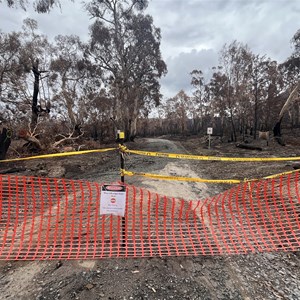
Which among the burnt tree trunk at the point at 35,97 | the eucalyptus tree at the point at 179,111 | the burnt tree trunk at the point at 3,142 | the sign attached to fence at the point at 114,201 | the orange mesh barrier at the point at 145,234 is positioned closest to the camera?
the sign attached to fence at the point at 114,201

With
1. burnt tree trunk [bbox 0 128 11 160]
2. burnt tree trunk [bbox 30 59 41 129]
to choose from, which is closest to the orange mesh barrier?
burnt tree trunk [bbox 0 128 11 160]

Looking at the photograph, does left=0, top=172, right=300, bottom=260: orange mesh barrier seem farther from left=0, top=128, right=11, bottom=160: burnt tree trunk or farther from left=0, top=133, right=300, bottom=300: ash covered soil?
left=0, top=128, right=11, bottom=160: burnt tree trunk

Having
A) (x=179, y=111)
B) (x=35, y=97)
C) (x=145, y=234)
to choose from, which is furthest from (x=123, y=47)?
(x=179, y=111)

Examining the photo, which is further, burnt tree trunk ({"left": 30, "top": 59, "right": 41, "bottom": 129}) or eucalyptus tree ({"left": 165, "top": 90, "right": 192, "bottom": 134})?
eucalyptus tree ({"left": 165, "top": 90, "right": 192, "bottom": 134})

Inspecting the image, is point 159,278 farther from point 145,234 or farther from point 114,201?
point 114,201

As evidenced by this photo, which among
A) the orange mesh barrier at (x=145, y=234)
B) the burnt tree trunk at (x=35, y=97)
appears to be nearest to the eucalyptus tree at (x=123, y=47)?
the burnt tree trunk at (x=35, y=97)

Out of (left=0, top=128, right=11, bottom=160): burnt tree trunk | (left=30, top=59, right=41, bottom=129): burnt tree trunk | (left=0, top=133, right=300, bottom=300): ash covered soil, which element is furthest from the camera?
(left=30, top=59, right=41, bottom=129): burnt tree trunk

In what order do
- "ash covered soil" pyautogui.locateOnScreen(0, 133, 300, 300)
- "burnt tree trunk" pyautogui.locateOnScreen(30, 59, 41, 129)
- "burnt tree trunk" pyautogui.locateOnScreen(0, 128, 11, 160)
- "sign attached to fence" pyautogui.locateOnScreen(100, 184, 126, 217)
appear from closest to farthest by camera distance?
"ash covered soil" pyautogui.locateOnScreen(0, 133, 300, 300)
"sign attached to fence" pyautogui.locateOnScreen(100, 184, 126, 217)
"burnt tree trunk" pyautogui.locateOnScreen(0, 128, 11, 160)
"burnt tree trunk" pyautogui.locateOnScreen(30, 59, 41, 129)

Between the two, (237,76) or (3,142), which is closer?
(3,142)

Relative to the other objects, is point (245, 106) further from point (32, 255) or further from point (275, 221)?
point (32, 255)

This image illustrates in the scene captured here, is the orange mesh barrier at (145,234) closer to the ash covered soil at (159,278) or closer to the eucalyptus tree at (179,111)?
the ash covered soil at (159,278)

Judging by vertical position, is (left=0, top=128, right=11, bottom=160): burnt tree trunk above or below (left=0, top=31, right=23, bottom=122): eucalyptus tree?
below

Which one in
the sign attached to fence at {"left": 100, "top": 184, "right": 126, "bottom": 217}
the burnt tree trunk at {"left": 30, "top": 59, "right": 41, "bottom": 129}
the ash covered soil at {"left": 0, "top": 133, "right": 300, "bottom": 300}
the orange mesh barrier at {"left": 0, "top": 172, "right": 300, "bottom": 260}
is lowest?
the ash covered soil at {"left": 0, "top": 133, "right": 300, "bottom": 300}

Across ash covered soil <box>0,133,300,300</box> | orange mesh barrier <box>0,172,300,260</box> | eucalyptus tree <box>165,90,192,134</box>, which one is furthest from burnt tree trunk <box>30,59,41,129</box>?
eucalyptus tree <box>165,90,192,134</box>
